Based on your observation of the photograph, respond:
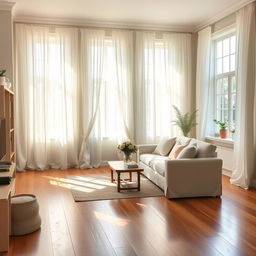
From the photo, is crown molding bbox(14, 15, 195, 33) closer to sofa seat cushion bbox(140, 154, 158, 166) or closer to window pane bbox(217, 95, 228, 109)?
window pane bbox(217, 95, 228, 109)

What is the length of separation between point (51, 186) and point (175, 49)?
4074 mm

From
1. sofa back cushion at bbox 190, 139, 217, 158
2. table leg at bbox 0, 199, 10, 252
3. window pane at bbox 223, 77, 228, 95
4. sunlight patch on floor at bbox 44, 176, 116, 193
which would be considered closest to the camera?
table leg at bbox 0, 199, 10, 252

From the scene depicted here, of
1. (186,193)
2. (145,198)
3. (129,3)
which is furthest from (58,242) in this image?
(129,3)

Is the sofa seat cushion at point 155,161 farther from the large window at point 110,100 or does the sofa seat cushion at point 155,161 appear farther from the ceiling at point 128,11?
the ceiling at point 128,11

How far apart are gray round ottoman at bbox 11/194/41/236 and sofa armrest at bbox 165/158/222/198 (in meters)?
1.99

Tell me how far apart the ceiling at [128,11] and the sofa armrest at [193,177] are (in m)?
2.83

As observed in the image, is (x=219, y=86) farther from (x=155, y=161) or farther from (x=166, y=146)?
(x=155, y=161)

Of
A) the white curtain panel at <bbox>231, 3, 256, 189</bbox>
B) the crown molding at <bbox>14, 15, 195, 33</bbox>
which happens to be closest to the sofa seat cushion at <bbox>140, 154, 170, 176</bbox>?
the white curtain panel at <bbox>231, 3, 256, 189</bbox>

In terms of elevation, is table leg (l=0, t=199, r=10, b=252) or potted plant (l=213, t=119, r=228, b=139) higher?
potted plant (l=213, t=119, r=228, b=139)

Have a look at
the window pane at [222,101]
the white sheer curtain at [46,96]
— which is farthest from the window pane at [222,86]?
the white sheer curtain at [46,96]

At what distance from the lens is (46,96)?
22.7ft

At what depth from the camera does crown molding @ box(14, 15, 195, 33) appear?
673 cm

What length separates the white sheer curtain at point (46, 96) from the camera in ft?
22.3

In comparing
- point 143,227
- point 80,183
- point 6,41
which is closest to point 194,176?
point 143,227
